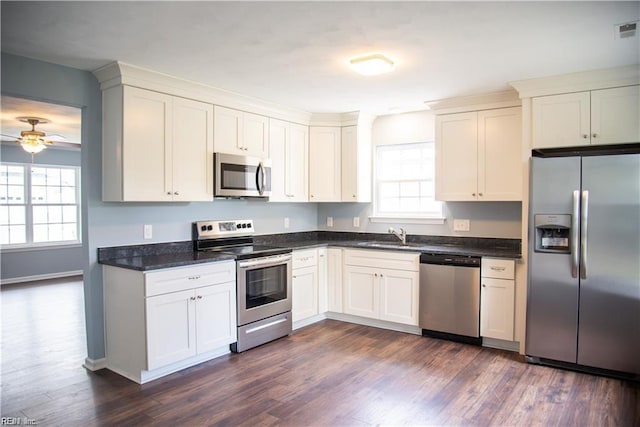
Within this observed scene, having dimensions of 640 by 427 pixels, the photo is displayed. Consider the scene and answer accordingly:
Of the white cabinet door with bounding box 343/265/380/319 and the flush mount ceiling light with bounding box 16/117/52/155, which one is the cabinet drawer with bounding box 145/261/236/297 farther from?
the flush mount ceiling light with bounding box 16/117/52/155

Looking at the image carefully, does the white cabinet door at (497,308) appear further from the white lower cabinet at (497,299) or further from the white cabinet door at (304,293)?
the white cabinet door at (304,293)

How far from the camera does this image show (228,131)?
4.01 metres

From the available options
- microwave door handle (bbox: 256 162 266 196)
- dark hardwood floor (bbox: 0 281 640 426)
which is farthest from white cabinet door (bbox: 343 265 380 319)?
microwave door handle (bbox: 256 162 266 196)

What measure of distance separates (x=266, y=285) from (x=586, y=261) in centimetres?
271

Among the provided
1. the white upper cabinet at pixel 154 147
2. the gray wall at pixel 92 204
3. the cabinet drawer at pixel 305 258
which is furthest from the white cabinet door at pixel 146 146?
the cabinet drawer at pixel 305 258

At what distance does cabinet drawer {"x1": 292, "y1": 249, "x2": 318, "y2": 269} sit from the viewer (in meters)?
4.38

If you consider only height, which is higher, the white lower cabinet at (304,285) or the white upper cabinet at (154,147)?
the white upper cabinet at (154,147)

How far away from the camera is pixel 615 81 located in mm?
3256

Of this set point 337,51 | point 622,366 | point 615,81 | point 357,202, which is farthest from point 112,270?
point 615,81

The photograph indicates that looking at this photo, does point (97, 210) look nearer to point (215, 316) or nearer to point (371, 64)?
point (215, 316)

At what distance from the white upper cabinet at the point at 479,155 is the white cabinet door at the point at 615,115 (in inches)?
25.8

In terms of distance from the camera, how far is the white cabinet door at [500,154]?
3.92 metres

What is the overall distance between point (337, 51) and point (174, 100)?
152cm

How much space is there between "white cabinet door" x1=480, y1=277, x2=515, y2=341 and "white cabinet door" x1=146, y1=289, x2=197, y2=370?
2.58 meters
